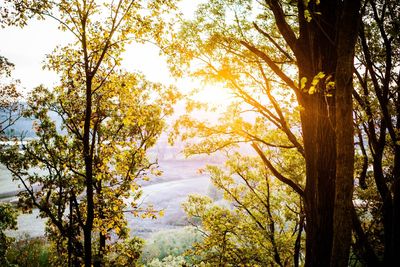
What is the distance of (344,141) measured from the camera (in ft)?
10.5

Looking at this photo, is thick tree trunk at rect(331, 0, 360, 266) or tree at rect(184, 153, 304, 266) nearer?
thick tree trunk at rect(331, 0, 360, 266)

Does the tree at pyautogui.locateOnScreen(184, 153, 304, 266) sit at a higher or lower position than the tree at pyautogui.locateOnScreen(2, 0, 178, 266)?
lower

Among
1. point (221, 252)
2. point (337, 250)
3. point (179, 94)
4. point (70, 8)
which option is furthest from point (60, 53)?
point (221, 252)

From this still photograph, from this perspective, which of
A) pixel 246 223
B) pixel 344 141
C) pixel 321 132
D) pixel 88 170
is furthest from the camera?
pixel 246 223

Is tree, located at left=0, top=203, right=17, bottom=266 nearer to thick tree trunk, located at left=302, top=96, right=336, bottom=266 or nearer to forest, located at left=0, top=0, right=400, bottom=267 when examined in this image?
forest, located at left=0, top=0, right=400, bottom=267

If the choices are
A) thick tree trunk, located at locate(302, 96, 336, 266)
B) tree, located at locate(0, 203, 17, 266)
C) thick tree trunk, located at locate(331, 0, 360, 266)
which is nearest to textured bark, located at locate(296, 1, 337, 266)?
thick tree trunk, located at locate(302, 96, 336, 266)

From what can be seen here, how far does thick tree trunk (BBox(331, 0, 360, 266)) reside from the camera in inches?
123

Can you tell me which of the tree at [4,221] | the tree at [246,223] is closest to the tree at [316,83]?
the tree at [246,223]

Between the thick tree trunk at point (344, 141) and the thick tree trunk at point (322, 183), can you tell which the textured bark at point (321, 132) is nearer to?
the thick tree trunk at point (322, 183)

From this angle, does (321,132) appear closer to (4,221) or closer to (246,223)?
(246,223)

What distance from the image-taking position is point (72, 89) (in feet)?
28.5

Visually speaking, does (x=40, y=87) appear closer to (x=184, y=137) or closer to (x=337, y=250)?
(x=184, y=137)

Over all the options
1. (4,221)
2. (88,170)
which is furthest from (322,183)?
(4,221)

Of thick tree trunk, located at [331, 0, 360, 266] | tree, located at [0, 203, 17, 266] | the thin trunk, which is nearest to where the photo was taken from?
thick tree trunk, located at [331, 0, 360, 266]
